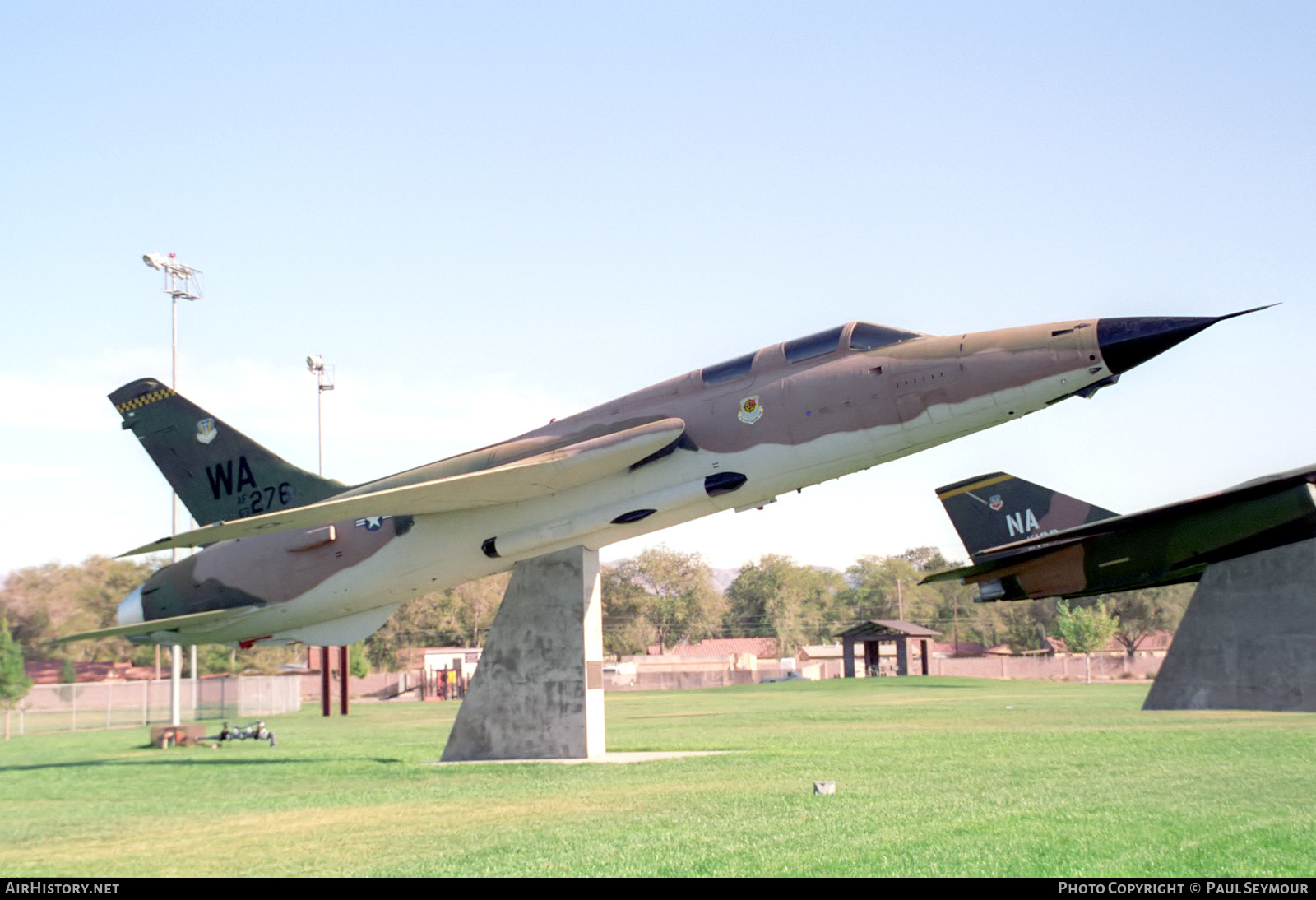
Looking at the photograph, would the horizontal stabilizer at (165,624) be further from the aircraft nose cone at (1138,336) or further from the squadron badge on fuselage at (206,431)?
the aircraft nose cone at (1138,336)

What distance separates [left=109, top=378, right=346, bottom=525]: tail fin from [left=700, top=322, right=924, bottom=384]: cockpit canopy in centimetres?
836

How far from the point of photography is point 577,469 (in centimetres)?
1670

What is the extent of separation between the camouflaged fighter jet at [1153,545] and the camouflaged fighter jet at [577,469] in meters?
1.96

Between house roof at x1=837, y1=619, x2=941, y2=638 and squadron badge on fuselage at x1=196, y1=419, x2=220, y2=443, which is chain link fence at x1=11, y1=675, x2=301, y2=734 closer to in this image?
squadron badge on fuselage at x1=196, y1=419, x2=220, y2=443

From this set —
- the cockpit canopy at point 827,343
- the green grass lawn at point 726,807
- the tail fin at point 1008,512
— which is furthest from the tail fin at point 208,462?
the tail fin at point 1008,512

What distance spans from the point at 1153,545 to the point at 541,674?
1200 centimetres

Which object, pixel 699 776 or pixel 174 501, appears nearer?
pixel 699 776

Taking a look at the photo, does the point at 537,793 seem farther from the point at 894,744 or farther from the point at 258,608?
the point at 894,744

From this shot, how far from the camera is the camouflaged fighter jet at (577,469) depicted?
14414 mm

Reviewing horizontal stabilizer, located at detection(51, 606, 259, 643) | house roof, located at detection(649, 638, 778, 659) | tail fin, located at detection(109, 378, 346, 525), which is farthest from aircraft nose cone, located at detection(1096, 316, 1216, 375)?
house roof, located at detection(649, 638, 778, 659)

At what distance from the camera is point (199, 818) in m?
14.8

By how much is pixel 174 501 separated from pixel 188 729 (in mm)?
6322

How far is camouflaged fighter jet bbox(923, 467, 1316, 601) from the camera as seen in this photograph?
1038 centimetres

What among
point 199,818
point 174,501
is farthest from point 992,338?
point 174,501
